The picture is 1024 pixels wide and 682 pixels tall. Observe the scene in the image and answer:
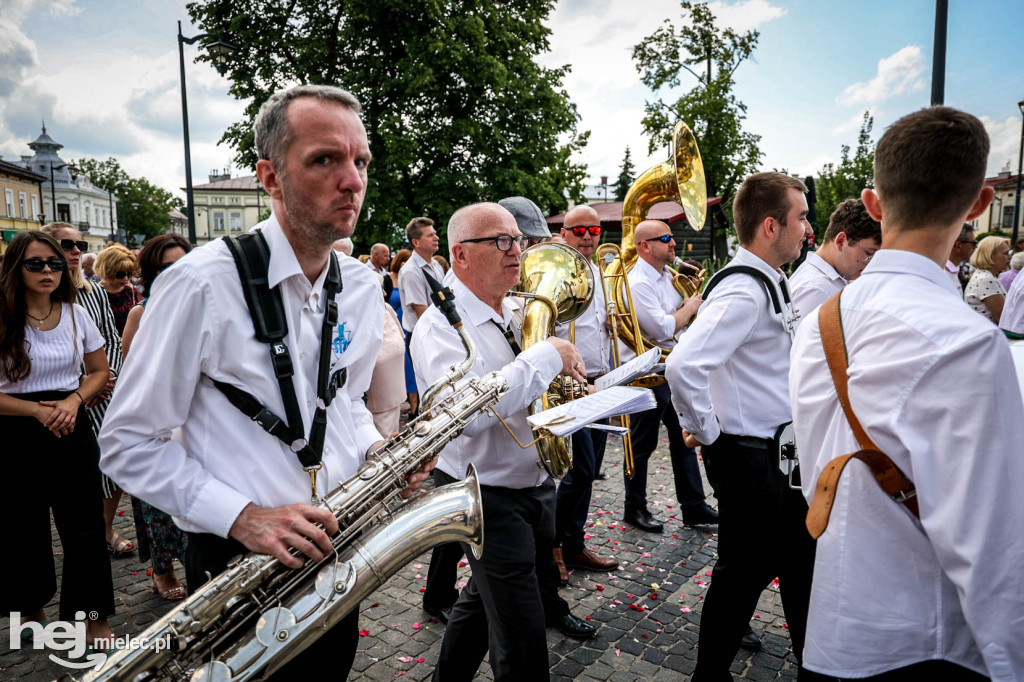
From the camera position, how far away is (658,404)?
234 inches

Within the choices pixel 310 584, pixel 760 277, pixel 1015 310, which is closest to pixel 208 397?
pixel 310 584

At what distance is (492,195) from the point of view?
789 inches

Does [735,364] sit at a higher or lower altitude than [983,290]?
lower

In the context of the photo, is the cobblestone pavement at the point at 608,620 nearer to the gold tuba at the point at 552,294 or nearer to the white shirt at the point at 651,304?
the gold tuba at the point at 552,294

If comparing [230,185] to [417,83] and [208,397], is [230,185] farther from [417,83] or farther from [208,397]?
[208,397]

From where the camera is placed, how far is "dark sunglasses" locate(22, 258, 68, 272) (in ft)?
12.3

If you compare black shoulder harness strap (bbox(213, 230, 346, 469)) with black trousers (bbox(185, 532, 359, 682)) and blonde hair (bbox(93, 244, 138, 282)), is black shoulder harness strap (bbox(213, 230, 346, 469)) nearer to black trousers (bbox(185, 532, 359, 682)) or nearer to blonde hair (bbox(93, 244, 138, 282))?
black trousers (bbox(185, 532, 359, 682))

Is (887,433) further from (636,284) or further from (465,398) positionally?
(636,284)

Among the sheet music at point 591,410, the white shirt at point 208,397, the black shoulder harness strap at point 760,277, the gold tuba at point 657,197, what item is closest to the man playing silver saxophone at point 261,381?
the white shirt at point 208,397

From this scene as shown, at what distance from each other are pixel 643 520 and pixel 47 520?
14.7ft

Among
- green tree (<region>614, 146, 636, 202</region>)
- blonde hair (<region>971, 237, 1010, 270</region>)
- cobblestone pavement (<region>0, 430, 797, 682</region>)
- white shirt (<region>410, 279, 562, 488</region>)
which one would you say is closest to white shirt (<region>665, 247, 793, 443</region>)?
white shirt (<region>410, 279, 562, 488</region>)

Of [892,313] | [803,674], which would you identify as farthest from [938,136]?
[803,674]

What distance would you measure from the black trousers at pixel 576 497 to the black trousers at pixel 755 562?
64.2 inches

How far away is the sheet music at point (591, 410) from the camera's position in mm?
2037
